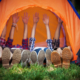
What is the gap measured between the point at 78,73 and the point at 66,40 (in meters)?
1.39

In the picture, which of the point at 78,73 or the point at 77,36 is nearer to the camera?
the point at 78,73

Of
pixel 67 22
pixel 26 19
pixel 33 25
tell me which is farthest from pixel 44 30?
pixel 67 22

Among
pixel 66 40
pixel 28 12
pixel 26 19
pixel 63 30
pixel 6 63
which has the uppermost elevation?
pixel 28 12

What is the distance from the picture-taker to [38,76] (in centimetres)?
142

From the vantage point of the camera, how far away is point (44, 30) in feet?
9.91

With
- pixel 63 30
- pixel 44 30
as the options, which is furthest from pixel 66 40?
pixel 44 30

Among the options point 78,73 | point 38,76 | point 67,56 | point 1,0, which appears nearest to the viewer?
point 38,76

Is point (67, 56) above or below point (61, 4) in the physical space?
below

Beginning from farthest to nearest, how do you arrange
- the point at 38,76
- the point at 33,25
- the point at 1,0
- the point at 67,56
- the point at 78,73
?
the point at 33,25
the point at 1,0
the point at 67,56
the point at 78,73
the point at 38,76

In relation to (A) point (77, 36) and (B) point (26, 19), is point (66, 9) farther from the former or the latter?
(B) point (26, 19)

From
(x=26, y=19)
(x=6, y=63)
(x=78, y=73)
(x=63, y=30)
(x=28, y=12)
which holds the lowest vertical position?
(x=78, y=73)

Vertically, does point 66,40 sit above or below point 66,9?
below

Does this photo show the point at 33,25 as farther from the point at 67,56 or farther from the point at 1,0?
the point at 67,56

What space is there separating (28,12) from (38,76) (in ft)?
6.42
